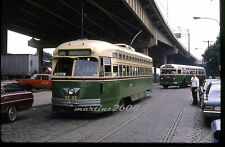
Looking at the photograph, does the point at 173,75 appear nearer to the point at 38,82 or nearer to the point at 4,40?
the point at 38,82

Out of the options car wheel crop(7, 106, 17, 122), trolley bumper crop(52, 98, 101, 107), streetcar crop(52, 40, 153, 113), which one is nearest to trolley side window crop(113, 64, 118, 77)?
streetcar crop(52, 40, 153, 113)

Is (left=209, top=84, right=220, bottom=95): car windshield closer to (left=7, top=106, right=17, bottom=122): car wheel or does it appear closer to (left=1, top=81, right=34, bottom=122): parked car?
(left=1, top=81, right=34, bottom=122): parked car

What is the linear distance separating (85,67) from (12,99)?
308 cm

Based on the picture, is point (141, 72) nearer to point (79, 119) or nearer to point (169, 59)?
point (79, 119)

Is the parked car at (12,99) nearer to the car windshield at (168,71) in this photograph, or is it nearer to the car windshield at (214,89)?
the car windshield at (214,89)

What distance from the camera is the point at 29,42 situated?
4353cm

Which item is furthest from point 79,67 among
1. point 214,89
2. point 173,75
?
point 173,75

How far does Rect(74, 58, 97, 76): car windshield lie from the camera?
394 inches

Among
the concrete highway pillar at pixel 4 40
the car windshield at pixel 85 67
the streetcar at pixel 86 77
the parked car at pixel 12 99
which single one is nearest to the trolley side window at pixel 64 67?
the streetcar at pixel 86 77

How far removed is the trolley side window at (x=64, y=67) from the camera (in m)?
10.1

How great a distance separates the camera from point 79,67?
10.1 m

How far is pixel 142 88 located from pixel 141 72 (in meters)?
1.10

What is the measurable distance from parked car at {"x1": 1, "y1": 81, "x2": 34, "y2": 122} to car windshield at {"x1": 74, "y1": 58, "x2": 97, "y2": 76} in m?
2.46

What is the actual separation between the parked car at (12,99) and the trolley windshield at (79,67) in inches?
65.0
